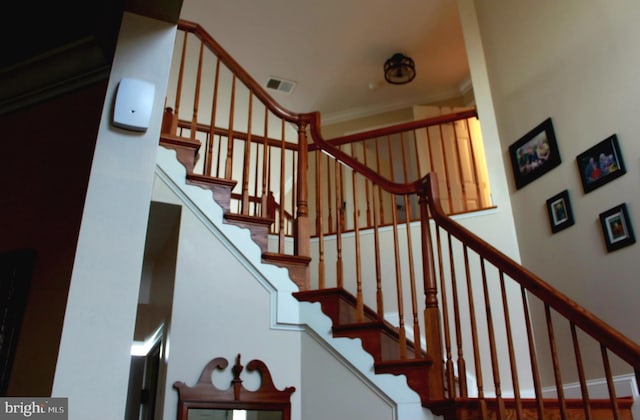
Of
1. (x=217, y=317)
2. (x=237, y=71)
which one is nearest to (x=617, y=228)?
(x=217, y=317)

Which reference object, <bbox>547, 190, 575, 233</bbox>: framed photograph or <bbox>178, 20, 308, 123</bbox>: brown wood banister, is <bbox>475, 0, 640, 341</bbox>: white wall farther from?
<bbox>178, 20, 308, 123</bbox>: brown wood banister

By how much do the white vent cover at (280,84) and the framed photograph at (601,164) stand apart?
3837mm

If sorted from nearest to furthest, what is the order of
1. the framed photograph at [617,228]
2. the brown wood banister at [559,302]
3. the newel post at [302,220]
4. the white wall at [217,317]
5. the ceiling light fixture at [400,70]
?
1. the brown wood banister at [559,302]
2. the white wall at [217,317]
3. the framed photograph at [617,228]
4. the newel post at [302,220]
5. the ceiling light fixture at [400,70]

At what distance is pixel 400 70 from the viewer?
554 centimetres

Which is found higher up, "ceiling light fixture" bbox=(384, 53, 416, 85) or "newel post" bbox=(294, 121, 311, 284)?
"ceiling light fixture" bbox=(384, 53, 416, 85)

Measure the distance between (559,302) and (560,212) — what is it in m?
1.51

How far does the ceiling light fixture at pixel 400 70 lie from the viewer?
553 centimetres

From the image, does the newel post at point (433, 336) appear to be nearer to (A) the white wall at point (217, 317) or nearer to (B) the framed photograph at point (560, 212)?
(A) the white wall at point (217, 317)

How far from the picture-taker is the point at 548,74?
11.2 feet

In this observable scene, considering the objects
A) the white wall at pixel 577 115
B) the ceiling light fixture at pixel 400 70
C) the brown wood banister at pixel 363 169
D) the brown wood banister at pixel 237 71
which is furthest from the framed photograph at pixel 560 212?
the ceiling light fixture at pixel 400 70

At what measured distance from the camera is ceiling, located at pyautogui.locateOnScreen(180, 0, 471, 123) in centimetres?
515

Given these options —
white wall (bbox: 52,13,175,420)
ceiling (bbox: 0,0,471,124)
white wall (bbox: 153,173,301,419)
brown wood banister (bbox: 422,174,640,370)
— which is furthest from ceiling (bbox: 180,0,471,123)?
white wall (bbox: 52,13,175,420)

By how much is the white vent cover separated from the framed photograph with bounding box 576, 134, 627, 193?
384cm

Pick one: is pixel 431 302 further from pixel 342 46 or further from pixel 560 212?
pixel 342 46
